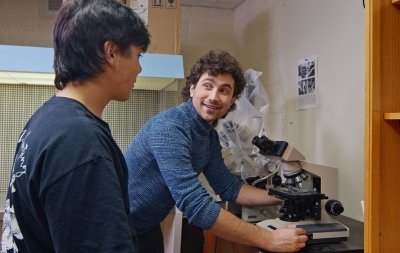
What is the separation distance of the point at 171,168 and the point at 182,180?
0.06m

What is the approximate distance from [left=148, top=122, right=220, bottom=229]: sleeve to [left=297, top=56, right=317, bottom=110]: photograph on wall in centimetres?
103

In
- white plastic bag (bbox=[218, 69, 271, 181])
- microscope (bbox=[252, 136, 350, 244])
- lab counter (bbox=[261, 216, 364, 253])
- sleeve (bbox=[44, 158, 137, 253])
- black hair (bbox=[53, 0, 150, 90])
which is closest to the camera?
sleeve (bbox=[44, 158, 137, 253])

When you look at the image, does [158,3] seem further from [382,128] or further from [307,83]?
[382,128]

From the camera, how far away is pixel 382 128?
1136 millimetres

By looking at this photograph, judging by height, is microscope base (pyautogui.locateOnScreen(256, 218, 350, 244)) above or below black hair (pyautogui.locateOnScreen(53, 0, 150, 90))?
below

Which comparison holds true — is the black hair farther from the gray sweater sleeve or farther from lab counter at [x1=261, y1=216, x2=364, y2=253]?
lab counter at [x1=261, y1=216, x2=364, y2=253]

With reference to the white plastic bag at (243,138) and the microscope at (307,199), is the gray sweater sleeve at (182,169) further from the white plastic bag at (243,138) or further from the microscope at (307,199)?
the white plastic bag at (243,138)

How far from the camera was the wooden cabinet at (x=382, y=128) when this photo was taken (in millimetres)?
1125

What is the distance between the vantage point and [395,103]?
3.76ft

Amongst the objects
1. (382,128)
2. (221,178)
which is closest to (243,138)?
(221,178)

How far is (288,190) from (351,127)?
576 millimetres

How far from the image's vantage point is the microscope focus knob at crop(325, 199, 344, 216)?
1.51 metres

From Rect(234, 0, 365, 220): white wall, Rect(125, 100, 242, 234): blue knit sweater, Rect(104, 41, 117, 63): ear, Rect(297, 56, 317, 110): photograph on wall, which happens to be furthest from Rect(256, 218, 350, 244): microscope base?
Rect(104, 41, 117, 63): ear

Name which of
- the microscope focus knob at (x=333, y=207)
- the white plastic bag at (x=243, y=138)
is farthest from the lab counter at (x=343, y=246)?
the white plastic bag at (x=243, y=138)
